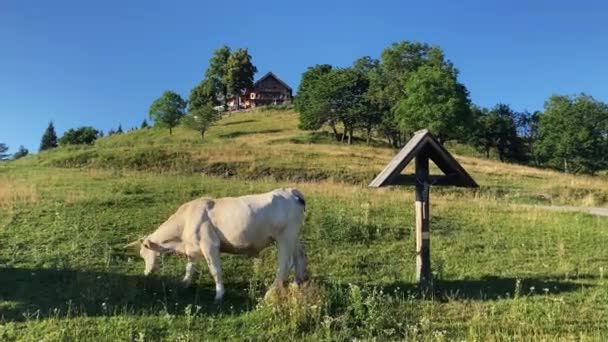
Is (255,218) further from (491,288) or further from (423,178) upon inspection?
(491,288)

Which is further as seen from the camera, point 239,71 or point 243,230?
point 239,71

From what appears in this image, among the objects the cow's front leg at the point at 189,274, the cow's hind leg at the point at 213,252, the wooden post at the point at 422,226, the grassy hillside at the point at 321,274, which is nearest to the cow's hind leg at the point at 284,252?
the grassy hillside at the point at 321,274

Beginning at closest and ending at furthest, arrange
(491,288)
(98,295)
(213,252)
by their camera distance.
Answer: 1. (98,295)
2. (213,252)
3. (491,288)

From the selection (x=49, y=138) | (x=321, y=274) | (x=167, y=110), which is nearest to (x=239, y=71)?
(x=167, y=110)

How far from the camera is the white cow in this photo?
34.4 ft

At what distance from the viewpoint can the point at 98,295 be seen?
10211 mm

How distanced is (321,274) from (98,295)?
4.58m

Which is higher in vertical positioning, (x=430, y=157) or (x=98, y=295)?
(x=430, y=157)

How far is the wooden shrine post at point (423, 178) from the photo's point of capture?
448 inches

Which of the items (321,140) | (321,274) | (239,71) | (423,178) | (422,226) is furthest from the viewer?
(239,71)

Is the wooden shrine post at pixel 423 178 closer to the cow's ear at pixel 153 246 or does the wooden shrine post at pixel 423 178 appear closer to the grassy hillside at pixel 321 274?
the grassy hillside at pixel 321 274

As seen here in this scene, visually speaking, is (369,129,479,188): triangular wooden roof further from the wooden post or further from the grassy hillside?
the grassy hillside

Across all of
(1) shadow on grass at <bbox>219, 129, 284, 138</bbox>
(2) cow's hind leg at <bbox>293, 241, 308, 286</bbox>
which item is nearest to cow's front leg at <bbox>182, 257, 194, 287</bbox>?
(2) cow's hind leg at <bbox>293, 241, 308, 286</bbox>

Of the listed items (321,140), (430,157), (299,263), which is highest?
(321,140)
